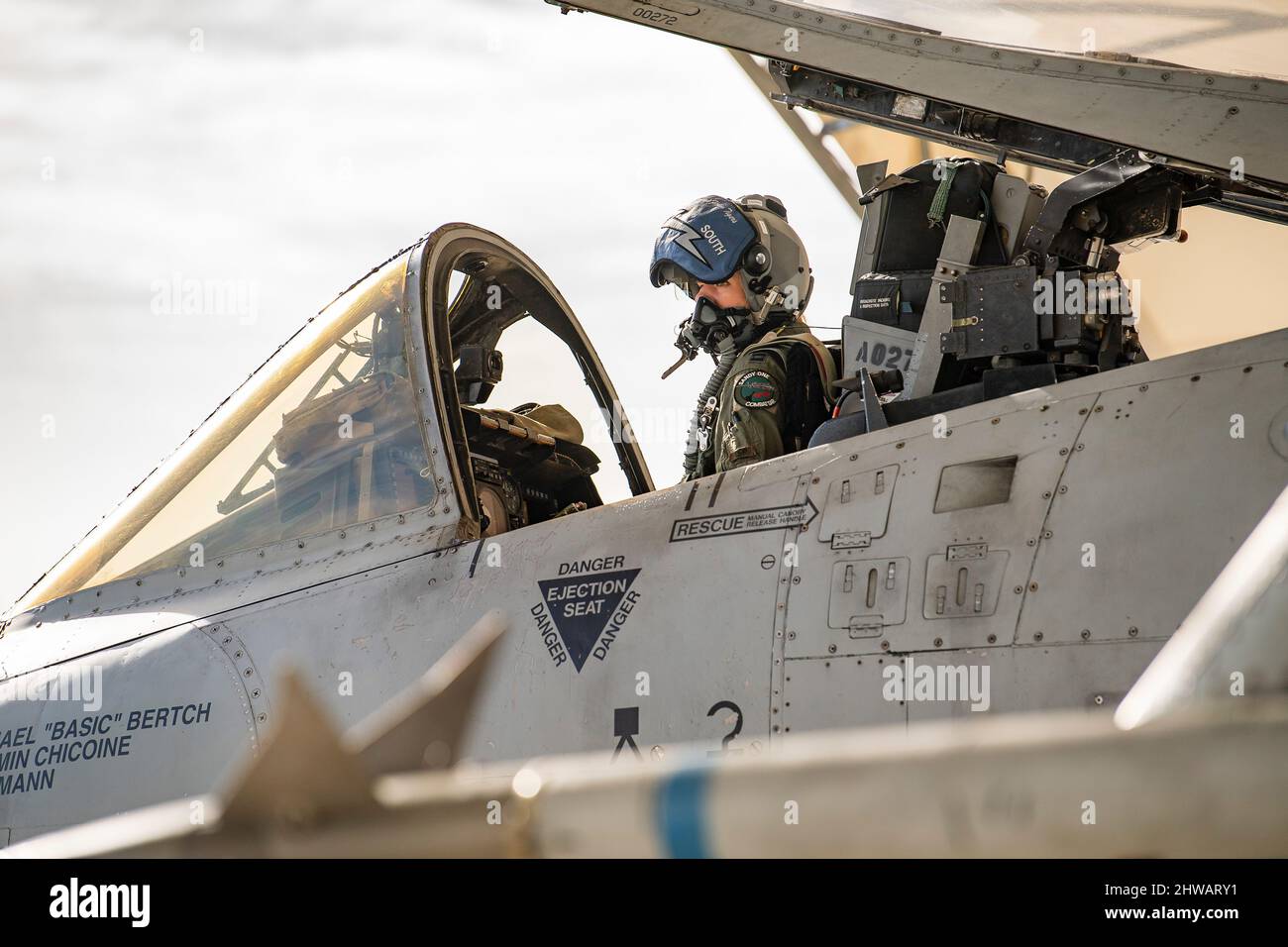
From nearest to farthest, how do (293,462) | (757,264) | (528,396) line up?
(293,462) → (757,264) → (528,396)

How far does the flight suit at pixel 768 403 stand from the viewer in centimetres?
412

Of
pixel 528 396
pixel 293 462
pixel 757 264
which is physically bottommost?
pixel 293 462

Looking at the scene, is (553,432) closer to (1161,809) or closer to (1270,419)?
(1270,419)

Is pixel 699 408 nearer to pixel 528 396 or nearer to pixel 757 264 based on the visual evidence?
pixel 757 264

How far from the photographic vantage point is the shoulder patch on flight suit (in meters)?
4.18

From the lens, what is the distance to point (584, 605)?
11.5 ft

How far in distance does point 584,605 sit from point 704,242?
1839mm

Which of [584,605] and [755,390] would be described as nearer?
[584,605]

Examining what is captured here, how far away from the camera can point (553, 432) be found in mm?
5352

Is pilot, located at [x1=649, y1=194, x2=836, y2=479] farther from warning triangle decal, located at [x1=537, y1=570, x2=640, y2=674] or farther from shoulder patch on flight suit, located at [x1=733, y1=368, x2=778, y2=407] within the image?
warning triangle decal, located at [x1=537, y1=570, x2=640, y2=674]

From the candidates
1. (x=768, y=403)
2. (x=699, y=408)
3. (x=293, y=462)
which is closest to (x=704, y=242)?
(x=699, y=408)

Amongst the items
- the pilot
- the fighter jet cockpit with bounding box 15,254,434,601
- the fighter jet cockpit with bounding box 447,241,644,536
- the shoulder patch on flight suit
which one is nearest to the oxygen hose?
the pilot
